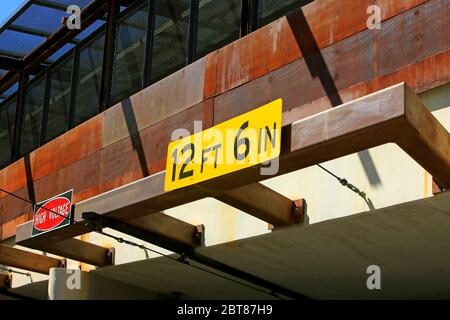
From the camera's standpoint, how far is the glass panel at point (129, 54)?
39.5ft

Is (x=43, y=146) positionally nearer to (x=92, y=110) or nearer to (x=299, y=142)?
(x=92, y=110)

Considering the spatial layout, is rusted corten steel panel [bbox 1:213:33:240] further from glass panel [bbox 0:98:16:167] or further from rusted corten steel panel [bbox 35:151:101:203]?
glass panel [bbox 0:98:16:167]

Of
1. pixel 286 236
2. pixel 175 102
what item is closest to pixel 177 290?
pixel 175 102

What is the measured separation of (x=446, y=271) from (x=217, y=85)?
11.8 feet

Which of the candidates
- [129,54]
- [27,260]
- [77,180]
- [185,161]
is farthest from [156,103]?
[185,161]

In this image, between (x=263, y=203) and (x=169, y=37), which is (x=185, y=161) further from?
(x=169, y=37)

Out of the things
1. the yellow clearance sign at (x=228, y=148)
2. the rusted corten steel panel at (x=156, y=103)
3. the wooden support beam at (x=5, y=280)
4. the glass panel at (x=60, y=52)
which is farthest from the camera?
the glass panel at (x=60, y=52)

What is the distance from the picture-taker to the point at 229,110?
947cm

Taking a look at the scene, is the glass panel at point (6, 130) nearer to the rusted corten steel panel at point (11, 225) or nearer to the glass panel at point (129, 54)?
the rusted corten steel panel at point (11, 225)

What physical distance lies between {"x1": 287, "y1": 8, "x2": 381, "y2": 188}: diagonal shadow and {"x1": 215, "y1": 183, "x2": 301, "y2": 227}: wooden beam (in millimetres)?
1026

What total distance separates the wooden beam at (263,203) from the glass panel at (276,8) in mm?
2578

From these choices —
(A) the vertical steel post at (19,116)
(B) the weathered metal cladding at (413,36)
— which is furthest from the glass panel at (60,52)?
(B) the weathered metal cladding at (413,36)

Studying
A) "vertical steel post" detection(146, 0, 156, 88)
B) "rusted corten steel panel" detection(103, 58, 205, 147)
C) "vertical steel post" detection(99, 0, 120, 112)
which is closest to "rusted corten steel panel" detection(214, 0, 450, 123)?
"rusted corten steel panel" detection(103, 58, 205, 147)

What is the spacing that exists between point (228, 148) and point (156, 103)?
13.5 feet
